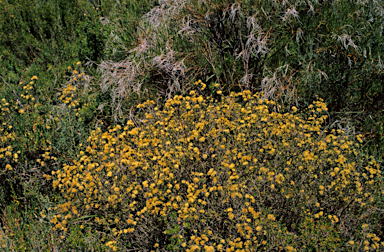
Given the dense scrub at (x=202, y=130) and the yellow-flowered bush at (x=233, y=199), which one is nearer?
the yellow-flowered bush at (x=233, y=199)

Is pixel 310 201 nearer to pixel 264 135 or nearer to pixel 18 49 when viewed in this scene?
pixel 264 135

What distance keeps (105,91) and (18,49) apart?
2372 mm

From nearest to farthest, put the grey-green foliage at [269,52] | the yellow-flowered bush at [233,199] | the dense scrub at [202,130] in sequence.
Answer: the yellow-flowered bush at [233,199] < the dense scrub at [202,130] < the grey-green foliage at [269,52]

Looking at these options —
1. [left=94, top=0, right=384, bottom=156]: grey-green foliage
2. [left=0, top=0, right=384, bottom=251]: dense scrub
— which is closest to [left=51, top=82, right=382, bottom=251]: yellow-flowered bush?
[left=0, top=0, right=384, bottom=251]: dense scrub

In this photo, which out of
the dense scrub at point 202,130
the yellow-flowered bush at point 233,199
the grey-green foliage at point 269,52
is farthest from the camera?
the grey-green foliage at point 269,52

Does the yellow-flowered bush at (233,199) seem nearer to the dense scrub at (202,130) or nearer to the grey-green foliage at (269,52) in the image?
the dense scrub at (202,130)

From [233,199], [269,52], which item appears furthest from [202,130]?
[269,52]

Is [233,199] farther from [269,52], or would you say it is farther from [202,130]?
[269,52]

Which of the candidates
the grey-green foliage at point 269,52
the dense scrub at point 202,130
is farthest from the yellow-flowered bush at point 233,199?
the grey-green foliage at point 269,52

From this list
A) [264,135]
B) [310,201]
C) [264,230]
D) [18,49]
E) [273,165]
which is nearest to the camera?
[264,230]

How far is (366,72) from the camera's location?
3670 mm

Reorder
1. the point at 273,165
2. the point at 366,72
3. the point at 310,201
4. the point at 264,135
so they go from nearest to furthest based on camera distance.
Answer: the point at 310,201 < the point at 273,165 < the point at 264,135 < the point at 366,72

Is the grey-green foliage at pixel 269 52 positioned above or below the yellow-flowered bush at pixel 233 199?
above

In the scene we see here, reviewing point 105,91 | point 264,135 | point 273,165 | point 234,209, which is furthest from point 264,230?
point 105,91
